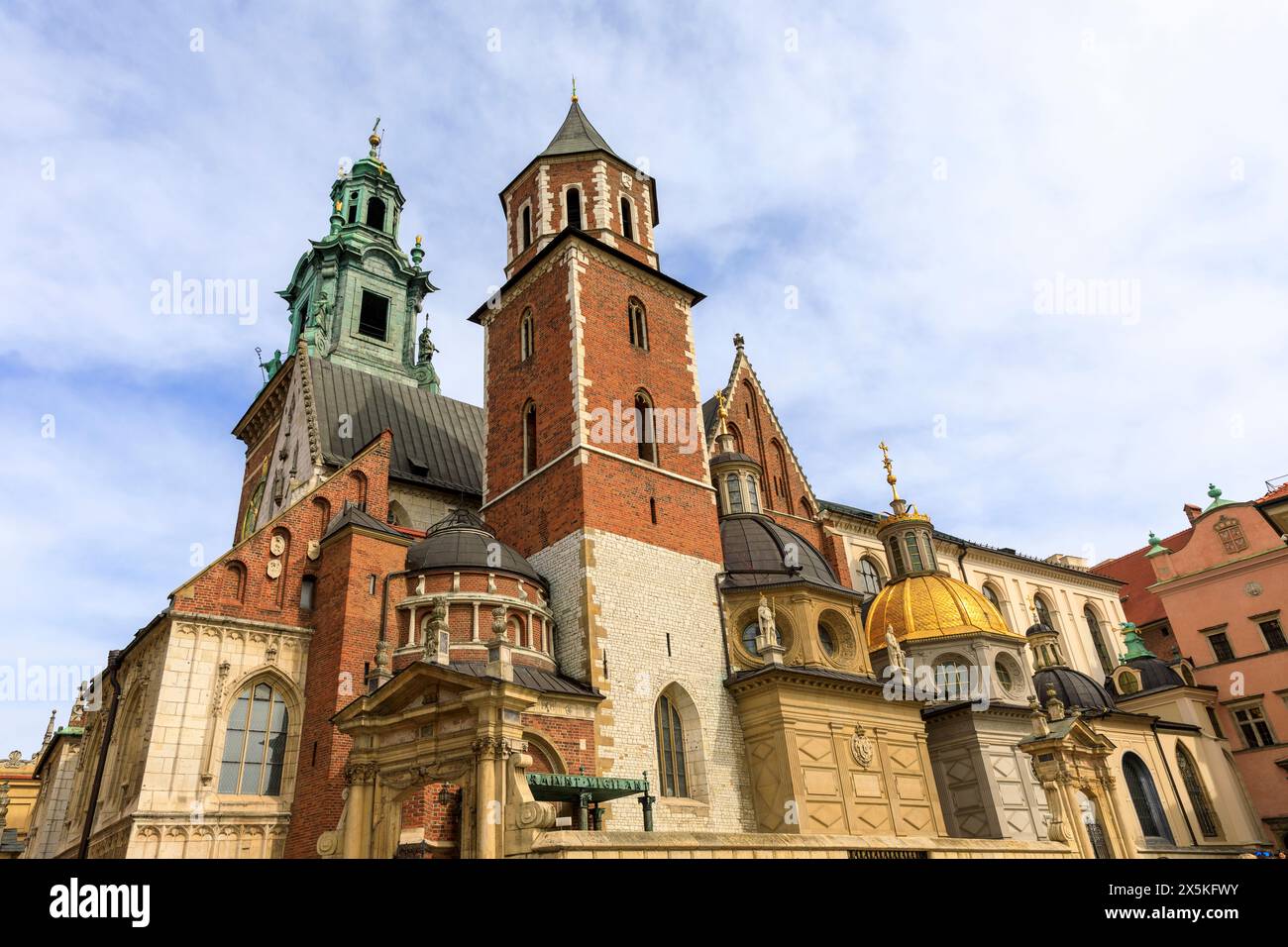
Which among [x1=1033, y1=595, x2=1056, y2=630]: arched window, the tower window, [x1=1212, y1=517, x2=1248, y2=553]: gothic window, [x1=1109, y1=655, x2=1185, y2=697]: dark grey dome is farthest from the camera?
[x1=1033, y1=595, x2=1056, y2=630]: arched window

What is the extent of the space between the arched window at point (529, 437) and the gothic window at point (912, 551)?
1570cm

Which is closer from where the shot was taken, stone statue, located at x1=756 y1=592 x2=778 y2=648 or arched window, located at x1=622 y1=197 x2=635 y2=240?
stone statue, located at x1=756 y1=592 x2=778 y2=648

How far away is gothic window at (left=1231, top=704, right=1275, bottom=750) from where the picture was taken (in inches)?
1430

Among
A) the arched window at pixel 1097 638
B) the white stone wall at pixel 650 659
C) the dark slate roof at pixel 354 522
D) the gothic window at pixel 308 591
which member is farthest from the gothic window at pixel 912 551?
the gothic window at pixel 308 591

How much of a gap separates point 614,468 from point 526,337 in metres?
6.33

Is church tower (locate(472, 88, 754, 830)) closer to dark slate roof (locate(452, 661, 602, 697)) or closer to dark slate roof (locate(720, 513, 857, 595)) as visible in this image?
dark slate roof (locate(452, 661, 602, 697))

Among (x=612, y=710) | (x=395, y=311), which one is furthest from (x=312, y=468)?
(x=395, y=311)

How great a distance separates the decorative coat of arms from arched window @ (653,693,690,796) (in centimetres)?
448

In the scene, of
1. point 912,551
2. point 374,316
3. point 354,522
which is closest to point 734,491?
point 912,551

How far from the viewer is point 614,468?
2389 cm

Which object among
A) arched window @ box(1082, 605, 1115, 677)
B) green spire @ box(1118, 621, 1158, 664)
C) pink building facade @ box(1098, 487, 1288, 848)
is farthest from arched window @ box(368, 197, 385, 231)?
pink building facade @ box(1098, 487, 1288, 848)

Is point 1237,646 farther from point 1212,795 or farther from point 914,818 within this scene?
point 914,818

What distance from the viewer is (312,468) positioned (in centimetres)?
2830
